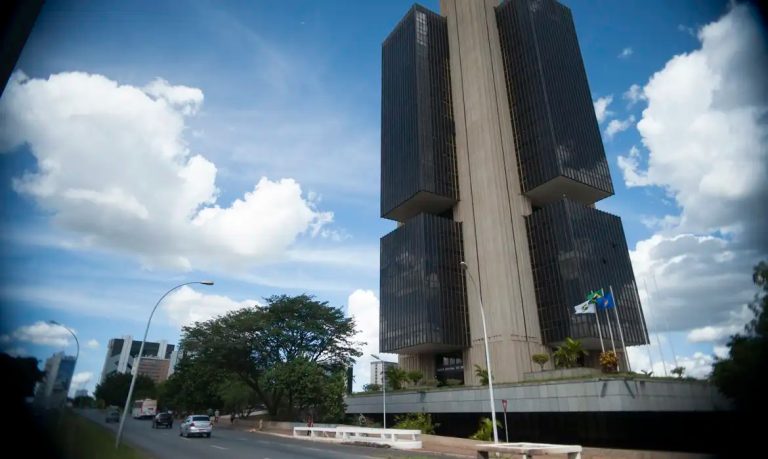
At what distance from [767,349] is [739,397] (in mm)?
535

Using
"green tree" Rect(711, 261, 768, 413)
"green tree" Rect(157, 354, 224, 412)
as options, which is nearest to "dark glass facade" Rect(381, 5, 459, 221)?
"green tree" Rect(157, 354, 224, 412)

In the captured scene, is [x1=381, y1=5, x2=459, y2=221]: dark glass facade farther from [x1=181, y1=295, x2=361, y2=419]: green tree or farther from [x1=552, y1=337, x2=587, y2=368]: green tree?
[x1=552, y1=337, x2=587, y2=368]: green tree

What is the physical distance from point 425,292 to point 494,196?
1717 cm

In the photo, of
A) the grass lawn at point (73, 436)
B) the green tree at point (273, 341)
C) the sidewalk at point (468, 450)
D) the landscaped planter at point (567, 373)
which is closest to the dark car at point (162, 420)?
the green tree at point (273, 341)

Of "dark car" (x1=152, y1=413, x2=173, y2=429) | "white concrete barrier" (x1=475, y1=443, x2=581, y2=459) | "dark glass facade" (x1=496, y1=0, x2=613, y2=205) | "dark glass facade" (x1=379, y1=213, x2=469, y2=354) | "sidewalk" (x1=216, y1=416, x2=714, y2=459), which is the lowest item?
"sidewalk" (x1=216, y1=416, x2=714, y2=459)

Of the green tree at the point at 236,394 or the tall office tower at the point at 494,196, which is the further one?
the green tree at the point at 236,394

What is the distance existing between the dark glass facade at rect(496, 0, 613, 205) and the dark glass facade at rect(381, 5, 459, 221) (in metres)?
11.2

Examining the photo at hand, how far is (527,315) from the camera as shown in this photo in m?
55.3

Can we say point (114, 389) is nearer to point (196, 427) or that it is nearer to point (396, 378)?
point (196, 427)

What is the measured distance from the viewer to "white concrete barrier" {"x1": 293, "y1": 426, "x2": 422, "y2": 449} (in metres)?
30.0

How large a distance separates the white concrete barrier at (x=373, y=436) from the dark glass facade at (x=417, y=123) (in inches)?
1504

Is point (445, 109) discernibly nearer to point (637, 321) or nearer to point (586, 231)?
point (586, 231)

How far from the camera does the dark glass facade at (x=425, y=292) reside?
58844 mm

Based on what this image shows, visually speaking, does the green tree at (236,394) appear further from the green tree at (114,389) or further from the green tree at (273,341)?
the green tree at (114,389)
